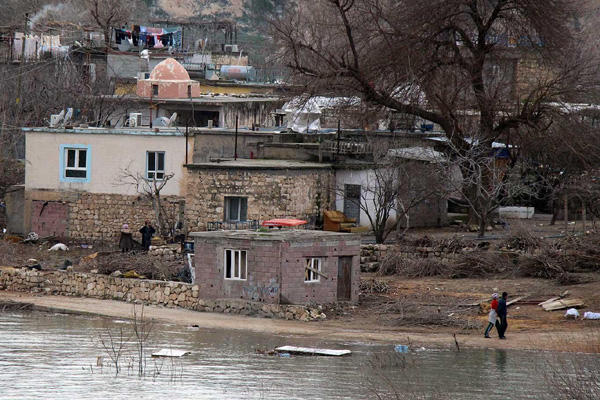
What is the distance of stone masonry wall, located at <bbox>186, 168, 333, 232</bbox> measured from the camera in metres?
39.6

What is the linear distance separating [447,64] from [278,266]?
15612mm

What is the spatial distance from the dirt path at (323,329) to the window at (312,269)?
127cm

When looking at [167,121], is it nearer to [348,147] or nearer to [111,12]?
[348,147]

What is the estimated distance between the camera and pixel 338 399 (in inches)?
902

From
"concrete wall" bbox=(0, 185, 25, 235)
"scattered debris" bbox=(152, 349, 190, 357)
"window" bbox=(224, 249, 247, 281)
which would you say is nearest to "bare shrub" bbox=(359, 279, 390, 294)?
"window" bbox=(224, 249, 247, 281)

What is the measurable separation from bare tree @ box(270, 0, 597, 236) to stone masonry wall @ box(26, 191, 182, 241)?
7.22 metres

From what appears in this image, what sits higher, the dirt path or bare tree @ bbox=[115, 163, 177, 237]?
bare tree @ bbox=[115, 163, 177, 237]

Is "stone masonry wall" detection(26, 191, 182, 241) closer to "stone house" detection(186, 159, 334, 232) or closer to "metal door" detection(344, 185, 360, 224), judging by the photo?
"stone house" detection(186, 159, 334, 232)

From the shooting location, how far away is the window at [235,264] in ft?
100

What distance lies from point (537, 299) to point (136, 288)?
1050 cm

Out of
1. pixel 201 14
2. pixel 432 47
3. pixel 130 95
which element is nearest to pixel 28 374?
pixel 432 47

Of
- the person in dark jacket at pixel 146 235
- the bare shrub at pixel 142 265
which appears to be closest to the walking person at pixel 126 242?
the person in dark jacket at pixel 146 235

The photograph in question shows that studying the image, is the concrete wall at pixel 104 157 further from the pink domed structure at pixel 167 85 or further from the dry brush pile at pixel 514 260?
the pink domed structure at pixel 167 85

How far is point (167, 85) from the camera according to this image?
2298 inches
